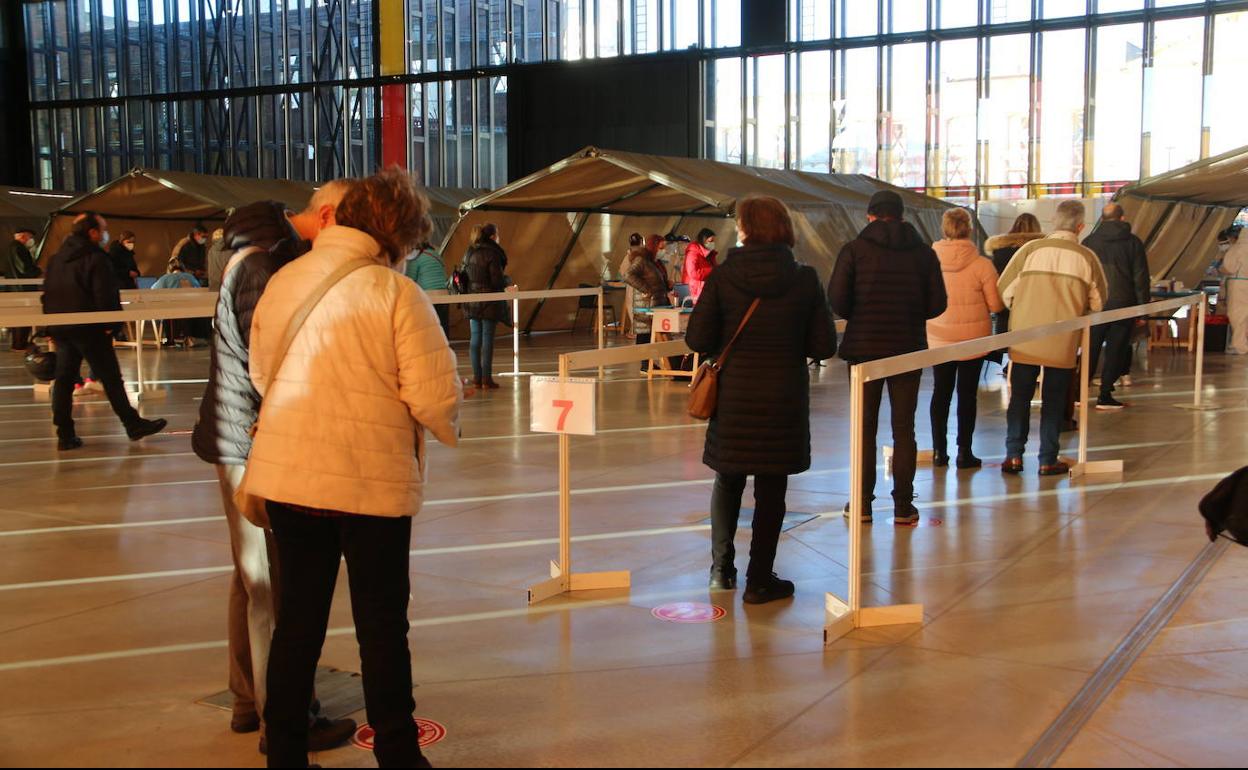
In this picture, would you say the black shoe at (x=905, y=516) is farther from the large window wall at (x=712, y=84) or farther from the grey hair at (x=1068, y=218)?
the large window wall at (x=712, y=84)

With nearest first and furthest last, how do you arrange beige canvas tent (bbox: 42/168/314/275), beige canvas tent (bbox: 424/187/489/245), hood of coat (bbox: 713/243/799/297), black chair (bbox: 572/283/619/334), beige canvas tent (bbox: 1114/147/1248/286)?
hood of coat (bbox: 713/243/799/297) → beige canvas tent (bbox: 1114/147/1248/286) → beige canvas tent (bbox: 42/168/314/275) → black chair (bbox: 572/283/619/334) → beige canvas tent (bbox: 424/187/489/245)

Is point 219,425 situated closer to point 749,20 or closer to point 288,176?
point 749,20

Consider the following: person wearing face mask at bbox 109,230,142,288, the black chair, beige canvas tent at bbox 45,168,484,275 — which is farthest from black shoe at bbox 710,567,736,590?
beige canvas tent at bbox 45,168,484,275

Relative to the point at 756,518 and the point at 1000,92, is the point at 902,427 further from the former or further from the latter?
the point at 1000,92

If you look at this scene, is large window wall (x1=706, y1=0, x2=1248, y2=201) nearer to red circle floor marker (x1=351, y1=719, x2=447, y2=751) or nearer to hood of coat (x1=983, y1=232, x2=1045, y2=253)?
hood of coat (x1=983, y1=232, x2=1045, y2=253)

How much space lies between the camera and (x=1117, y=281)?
1109 cm

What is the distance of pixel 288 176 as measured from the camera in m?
32.3

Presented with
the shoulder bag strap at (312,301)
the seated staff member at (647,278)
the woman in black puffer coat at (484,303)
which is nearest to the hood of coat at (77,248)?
the woman in black puffer coat at (484,303)

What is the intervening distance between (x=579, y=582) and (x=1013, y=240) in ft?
20.4

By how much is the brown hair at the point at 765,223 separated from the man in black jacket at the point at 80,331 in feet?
19.2

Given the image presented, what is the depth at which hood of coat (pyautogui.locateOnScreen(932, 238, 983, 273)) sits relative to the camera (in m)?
7.72

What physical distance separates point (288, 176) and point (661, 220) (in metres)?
15.1

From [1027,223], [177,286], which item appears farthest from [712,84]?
[1027,223]

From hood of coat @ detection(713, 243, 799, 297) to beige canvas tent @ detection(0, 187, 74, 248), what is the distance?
22520 millimetres
